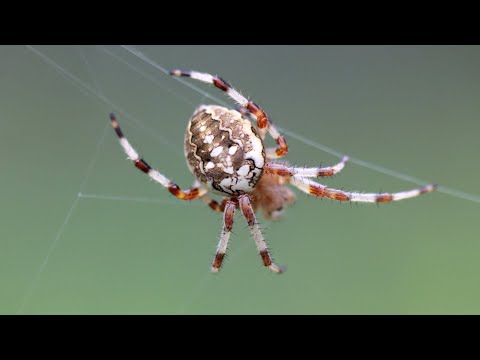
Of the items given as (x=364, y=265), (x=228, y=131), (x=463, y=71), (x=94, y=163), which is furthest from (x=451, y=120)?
(x=228, y=131)

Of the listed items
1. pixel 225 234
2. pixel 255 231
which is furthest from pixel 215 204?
pixel 255 231

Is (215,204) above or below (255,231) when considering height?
above

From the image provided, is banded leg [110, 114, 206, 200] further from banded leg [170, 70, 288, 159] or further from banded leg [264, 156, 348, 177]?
banded leg [170, 70, 288, 159]

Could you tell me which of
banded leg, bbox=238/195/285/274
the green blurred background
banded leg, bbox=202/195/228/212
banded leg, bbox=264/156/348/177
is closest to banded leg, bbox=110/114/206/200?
banded leg, bbox=202/195/228/212

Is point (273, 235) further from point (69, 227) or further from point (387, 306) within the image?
point (69, 227)

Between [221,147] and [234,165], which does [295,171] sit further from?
[221,147]

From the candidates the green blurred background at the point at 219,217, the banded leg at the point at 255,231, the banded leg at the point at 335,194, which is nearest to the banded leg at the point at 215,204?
the banded leg at the point at 255,231
